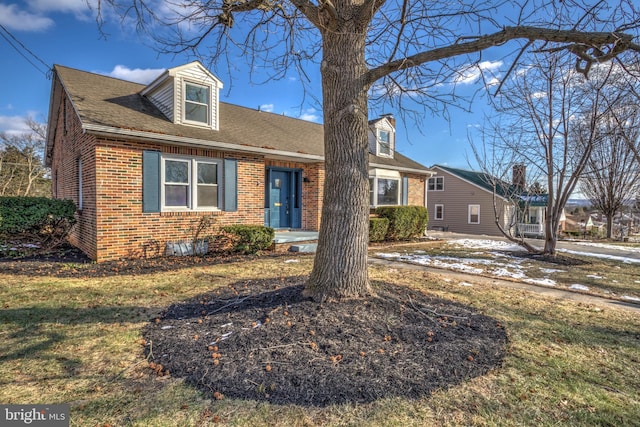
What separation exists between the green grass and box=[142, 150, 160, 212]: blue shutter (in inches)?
134

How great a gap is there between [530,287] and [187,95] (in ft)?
32.0

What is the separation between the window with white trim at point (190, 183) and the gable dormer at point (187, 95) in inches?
53.1

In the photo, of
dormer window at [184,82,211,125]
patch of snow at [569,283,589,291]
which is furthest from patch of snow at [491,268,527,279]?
dormer window at [184,82,211,125]

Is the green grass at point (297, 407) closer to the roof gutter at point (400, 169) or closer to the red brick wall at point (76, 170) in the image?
the red brick wall at point (76, 170)

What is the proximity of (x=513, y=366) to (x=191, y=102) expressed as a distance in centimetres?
968

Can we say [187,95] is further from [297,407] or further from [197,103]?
[297,407]

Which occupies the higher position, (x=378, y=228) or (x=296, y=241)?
(x=378, y=228)

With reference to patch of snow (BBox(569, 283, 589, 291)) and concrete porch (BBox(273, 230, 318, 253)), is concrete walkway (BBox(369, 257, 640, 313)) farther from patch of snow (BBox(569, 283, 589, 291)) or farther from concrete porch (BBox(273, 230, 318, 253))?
concrete porch (BBox(273, 230, 318, 253))

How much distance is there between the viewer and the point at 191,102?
944 centimetres

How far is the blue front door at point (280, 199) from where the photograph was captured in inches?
460

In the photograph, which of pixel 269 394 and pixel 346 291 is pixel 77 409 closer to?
pixel 269 394

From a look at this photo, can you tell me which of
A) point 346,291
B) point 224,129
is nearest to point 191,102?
point 224,129

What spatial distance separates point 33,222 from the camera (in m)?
7.75

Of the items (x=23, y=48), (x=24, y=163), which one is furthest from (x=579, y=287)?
(x=24, y=163)
